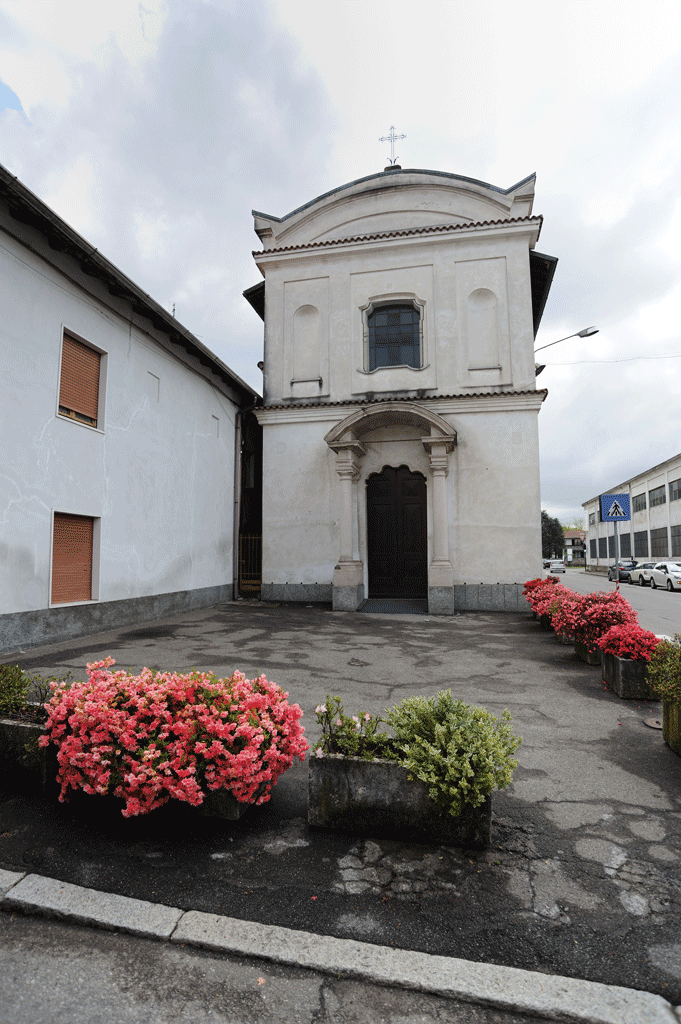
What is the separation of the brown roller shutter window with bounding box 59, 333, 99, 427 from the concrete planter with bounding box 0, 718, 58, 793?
677 centimetres

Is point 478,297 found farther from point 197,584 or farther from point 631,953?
point 631,953

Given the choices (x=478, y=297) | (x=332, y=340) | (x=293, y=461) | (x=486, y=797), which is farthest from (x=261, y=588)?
(x=486, y=797)

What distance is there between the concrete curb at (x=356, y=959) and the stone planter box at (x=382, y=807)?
0.78 metres

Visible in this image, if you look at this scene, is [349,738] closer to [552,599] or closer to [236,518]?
[552,599]

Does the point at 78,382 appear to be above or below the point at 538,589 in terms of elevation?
above

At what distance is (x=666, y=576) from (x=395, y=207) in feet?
91.3

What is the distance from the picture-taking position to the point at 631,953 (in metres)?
2.19

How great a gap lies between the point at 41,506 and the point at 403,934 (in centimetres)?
815

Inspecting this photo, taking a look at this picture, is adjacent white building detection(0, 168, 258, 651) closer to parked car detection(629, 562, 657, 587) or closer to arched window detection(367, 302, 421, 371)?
arched window detection(367, 302, 421, 371)

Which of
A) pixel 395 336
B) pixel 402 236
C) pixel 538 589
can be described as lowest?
pixel 538 589

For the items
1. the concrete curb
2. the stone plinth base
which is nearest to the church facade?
the stone plinth base

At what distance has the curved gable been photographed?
14664 mm

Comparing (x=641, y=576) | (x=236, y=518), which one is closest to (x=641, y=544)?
(x=641, y=576)

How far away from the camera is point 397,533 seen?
14656mm
